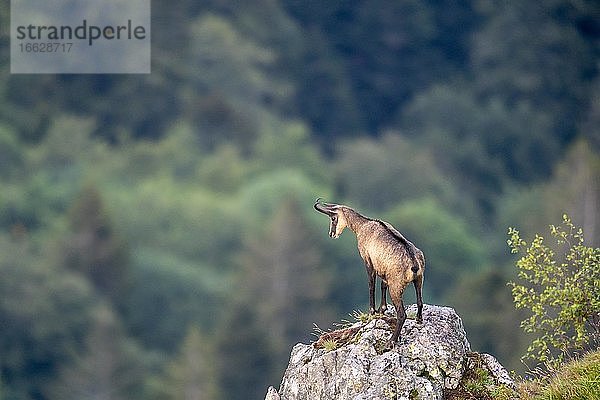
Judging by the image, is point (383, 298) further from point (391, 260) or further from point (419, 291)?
point (419, 291)

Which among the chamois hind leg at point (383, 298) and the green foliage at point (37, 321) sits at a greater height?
the green foliage at point (37, 321)

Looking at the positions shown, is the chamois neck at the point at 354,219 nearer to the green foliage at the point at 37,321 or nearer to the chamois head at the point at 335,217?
the chamois head at the point at 335,217

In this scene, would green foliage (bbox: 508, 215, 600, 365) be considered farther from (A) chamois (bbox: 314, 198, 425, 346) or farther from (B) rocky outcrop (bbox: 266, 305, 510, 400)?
(A) chamois (bbox: 314, 198, 425, 346)

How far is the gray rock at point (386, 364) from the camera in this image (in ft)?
86.0

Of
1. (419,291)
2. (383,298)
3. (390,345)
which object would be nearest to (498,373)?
(390,345)

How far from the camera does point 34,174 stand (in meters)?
164

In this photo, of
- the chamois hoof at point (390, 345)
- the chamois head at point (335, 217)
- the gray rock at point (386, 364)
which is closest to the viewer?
the gray rock at point (386, 364)

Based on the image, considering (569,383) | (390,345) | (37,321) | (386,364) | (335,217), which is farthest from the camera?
(37,321)

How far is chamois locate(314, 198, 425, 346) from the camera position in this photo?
26594mm

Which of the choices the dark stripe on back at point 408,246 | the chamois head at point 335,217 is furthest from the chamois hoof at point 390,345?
the chamois head at point 335,217

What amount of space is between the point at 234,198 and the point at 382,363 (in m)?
137

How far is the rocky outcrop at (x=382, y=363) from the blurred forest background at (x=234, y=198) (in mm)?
62665

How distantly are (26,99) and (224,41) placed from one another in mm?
27881

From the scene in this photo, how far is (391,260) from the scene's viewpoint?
1055 inches
